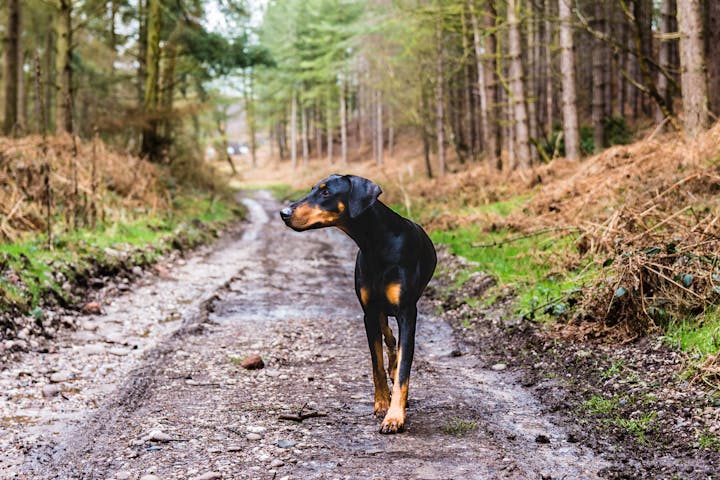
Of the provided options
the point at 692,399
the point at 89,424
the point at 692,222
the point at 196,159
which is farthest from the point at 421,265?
the point at 196,159

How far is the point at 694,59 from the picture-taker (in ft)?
34.0

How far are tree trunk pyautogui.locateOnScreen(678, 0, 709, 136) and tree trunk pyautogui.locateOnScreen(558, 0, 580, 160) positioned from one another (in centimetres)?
506

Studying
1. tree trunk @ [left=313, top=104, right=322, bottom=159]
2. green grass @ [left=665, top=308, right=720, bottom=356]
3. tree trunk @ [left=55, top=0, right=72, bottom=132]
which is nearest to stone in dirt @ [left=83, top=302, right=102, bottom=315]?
green grass @ [left=665, top=308, right=720, bottom=356]

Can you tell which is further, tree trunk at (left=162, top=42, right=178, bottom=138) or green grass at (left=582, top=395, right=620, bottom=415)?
tree trunk at (left=162, top=42, right=178, bottom=138)

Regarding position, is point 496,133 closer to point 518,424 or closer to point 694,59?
point 694,59

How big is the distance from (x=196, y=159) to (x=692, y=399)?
22527 mm

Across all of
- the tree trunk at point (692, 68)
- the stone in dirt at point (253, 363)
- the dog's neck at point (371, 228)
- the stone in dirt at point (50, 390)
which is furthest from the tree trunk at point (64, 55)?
the dog's neck at point (371, 228)

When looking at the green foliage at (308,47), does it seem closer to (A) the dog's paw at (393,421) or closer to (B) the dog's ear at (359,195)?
(B) the dog's ear at (359,195)

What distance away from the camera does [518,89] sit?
17.2 m

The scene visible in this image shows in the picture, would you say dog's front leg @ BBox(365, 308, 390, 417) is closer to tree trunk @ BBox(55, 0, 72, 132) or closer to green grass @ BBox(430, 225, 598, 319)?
green grass @ BBox(430, 225, 598, 319)

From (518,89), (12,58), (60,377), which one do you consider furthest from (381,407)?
(12,58)

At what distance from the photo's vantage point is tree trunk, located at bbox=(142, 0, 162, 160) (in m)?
21.7

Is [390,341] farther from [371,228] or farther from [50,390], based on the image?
[50,390]

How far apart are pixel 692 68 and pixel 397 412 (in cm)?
880
